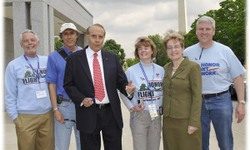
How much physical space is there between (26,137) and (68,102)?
69 centimetres

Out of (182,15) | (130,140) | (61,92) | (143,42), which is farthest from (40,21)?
(182,15)

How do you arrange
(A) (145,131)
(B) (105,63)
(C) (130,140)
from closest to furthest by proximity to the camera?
(B) (105,63)
(A) (145,131)
(C) (130,140)

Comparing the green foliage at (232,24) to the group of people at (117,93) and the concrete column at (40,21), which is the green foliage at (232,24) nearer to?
the concrete column at (40,21)

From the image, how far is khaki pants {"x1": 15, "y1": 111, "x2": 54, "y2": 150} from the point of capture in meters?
5.48

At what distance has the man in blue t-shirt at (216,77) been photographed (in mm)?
5637

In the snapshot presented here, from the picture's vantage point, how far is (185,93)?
16.8 feet

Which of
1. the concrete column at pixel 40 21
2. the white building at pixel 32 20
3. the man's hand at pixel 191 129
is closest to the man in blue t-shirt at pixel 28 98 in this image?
the man's hand at pixel 191 129

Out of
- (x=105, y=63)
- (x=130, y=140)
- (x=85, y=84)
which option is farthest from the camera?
(x=130, y=140)

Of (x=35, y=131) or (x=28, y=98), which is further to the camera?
→ (x=35, y=131)

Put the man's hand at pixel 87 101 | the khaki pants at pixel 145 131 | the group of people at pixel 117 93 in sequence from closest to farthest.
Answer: the man's hand at pixel 87 101, the group of people at pixel 117 93, the khaki pants at pixel 145 131

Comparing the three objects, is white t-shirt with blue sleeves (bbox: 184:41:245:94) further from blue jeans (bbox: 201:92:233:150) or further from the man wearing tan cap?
the man wearing tan cap

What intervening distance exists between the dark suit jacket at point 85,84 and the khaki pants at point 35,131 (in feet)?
1.82

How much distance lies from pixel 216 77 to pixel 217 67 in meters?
0.14

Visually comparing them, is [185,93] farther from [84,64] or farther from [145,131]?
[84,64]
